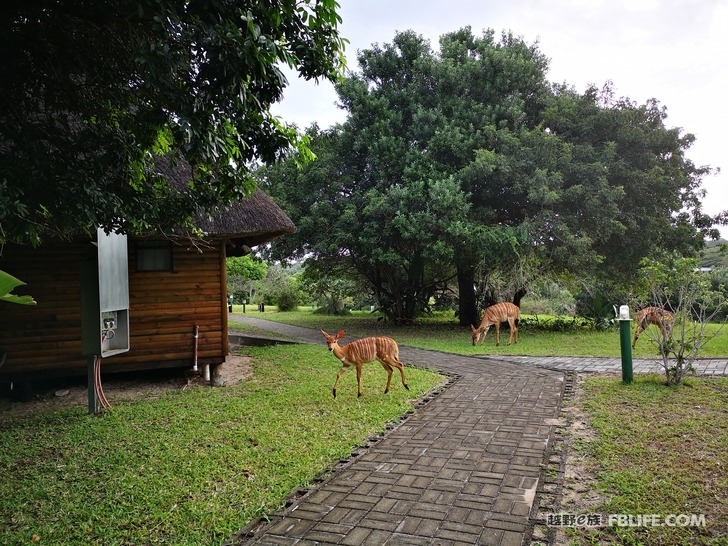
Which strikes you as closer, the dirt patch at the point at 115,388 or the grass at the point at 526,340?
the dirt patch at the point at 115,388

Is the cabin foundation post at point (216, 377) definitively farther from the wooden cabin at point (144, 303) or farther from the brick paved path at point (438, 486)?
the brick paved path at point (438, 486)

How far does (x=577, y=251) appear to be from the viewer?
1307cm

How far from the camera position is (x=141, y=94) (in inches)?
165

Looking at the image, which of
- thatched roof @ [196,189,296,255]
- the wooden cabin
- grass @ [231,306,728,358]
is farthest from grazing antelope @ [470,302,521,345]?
the wooden cabin

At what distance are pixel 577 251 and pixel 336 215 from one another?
23.2ft

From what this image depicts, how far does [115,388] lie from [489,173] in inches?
408

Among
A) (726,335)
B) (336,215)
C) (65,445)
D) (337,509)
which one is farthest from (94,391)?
(726,335)

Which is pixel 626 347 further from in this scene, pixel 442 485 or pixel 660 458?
pixel 442 485

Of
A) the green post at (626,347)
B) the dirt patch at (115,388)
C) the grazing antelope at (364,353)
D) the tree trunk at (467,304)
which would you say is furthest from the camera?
the tree trunk at (467,304)

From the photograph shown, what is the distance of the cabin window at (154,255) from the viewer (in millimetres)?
8008

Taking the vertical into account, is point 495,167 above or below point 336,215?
above

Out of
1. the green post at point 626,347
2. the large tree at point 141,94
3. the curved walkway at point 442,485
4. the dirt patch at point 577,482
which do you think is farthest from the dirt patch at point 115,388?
the green post at point 626,347

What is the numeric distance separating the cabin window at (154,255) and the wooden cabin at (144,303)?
0.02 metres

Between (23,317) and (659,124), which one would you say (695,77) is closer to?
(659,124)
